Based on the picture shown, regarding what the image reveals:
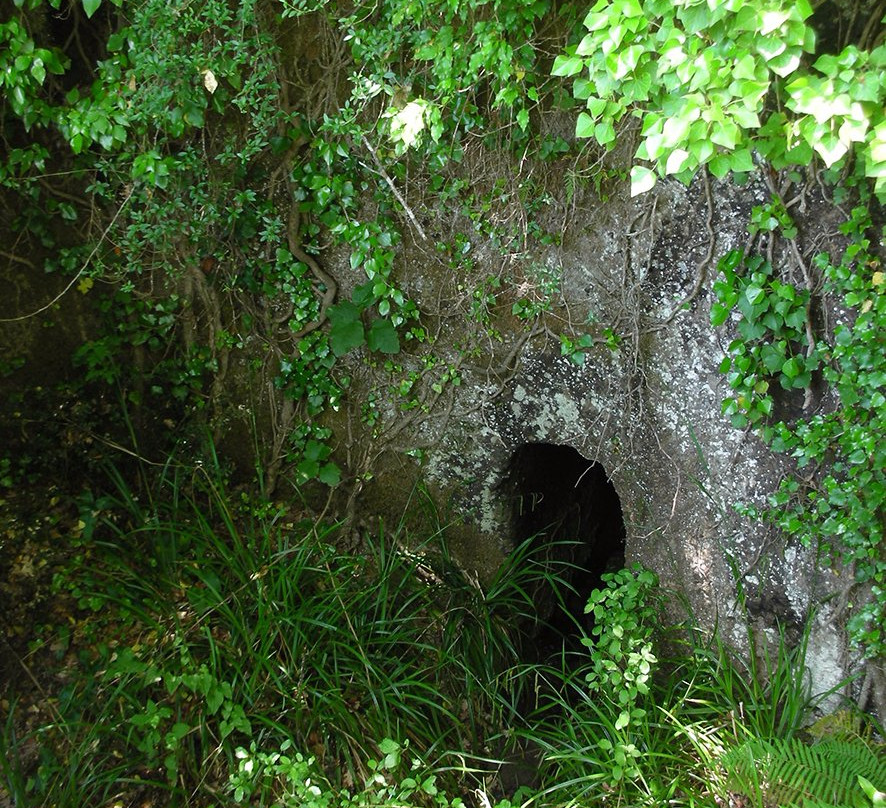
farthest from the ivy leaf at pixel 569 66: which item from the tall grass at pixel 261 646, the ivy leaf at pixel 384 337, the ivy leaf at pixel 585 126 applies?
the tall grass at pixel 261 646

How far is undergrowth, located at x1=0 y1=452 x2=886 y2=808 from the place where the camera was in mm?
2795

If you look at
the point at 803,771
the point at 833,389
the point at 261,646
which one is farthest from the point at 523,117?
the point at 803,771

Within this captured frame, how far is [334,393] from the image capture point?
12.9 feet

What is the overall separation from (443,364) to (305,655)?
1471mm

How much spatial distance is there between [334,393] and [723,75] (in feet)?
8.45

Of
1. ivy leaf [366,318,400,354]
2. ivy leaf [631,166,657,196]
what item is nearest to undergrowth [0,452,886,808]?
ivy leaf [366,318,400,354]

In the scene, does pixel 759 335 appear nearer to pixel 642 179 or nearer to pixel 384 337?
pixel 642 179

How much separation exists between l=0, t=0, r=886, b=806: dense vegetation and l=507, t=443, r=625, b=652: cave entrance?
0.85ft

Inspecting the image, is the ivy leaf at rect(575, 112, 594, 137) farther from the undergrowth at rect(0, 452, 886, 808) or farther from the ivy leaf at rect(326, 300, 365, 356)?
the undergrowth at rect(0, 452, 886, 808)

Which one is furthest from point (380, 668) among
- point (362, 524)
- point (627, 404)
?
point (627, 404)

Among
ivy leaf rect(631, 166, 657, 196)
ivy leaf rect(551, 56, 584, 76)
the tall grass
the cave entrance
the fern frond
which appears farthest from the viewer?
the cave entrance

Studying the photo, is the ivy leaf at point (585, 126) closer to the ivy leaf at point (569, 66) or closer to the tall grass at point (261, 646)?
the ivy leaf at point (569, 66)

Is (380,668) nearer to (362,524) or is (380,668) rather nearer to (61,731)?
(362,524)

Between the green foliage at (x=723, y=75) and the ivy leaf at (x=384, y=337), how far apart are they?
Answer: 1889mm
